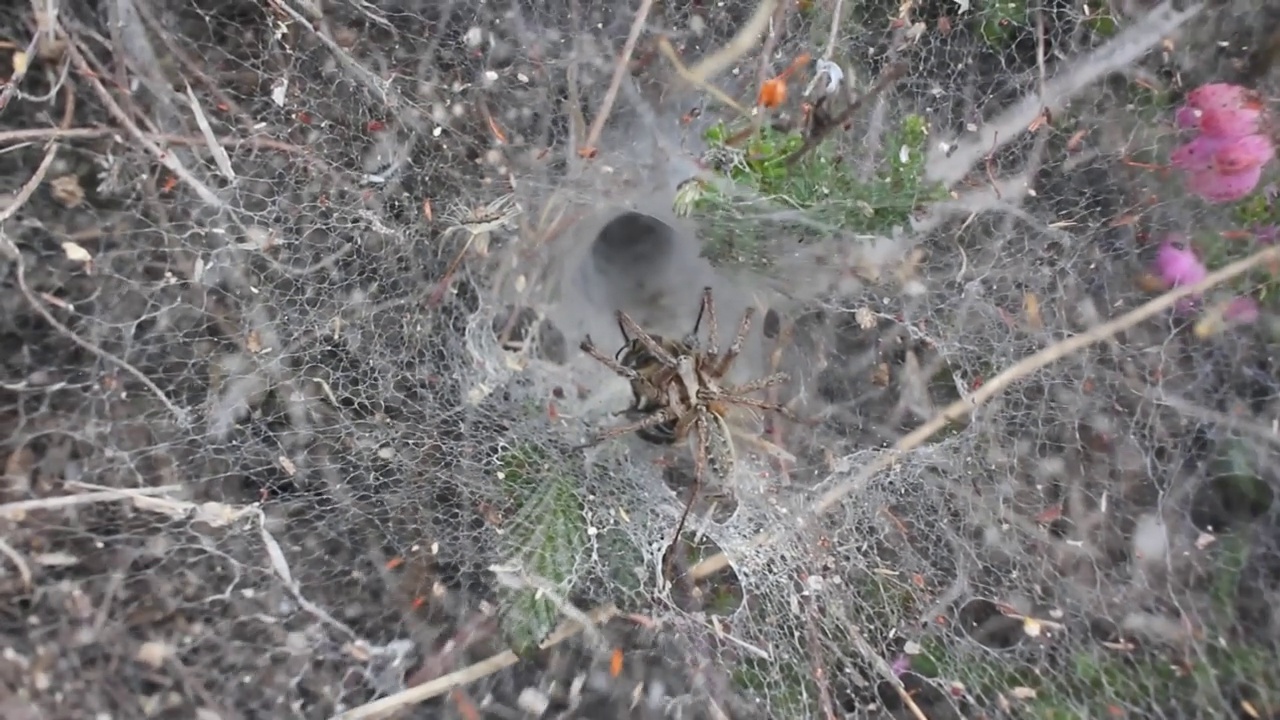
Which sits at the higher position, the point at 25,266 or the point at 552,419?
the point at 25,266

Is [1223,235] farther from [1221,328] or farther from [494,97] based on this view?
[494,97]

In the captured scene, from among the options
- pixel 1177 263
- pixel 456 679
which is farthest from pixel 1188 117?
pixel 456 679

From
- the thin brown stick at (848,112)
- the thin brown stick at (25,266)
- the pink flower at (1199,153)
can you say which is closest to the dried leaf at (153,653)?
the thin brown stick at (25,266)

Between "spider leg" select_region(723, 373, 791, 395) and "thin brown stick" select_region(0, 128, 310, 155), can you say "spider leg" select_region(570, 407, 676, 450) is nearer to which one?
"spider leg" select_region(723, 373, 791, 395)

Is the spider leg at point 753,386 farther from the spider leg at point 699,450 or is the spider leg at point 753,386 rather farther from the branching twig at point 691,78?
the branching twig at point 691,78

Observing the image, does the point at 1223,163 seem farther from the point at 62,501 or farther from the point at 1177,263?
the point at 62,501

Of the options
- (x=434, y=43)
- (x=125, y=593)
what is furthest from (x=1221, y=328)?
(x=125, y=593)
